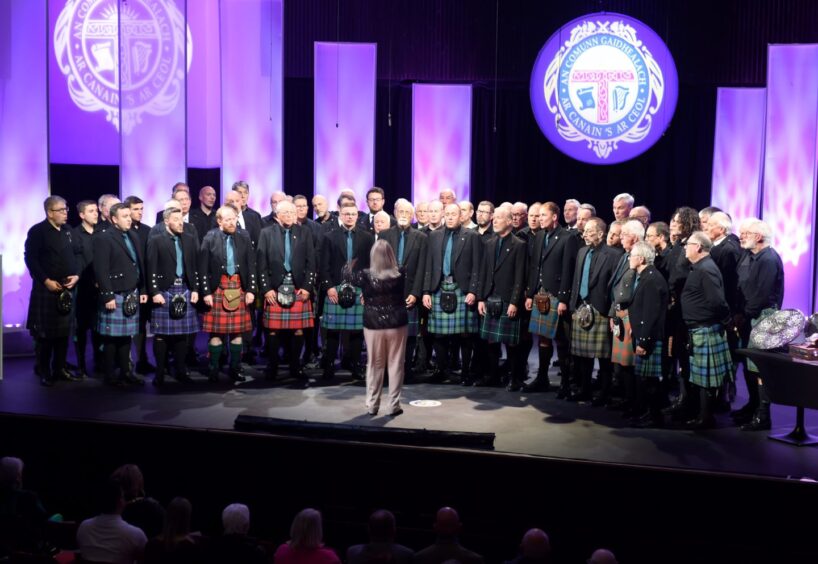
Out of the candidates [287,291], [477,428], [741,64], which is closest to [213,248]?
[287,291]

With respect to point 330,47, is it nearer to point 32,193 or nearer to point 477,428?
point 32,193

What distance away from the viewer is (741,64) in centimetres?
1027

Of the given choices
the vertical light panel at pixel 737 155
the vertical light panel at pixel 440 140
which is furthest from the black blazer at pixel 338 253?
the vertical light panel at pixel 737 155

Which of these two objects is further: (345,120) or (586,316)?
(345,120)

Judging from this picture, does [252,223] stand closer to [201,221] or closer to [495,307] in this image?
[201,221]

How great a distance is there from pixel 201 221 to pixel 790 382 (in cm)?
552

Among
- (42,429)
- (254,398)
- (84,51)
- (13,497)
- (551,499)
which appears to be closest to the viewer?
(13,497)

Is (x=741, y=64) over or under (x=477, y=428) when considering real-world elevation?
over

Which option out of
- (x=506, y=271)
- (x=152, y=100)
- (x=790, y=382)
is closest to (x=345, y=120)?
(x=152, y=100)

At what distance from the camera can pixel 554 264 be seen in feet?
23.4

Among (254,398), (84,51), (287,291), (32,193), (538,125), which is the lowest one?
(254,398)

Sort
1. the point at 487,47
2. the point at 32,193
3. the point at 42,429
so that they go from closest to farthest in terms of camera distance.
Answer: the point at 42,429, the point at 32,193, the point at 487,47

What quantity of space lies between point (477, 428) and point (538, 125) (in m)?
5.42

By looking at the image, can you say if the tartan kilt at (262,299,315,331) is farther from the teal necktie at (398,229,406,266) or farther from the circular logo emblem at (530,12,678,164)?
the circular logo emblem at (530,12,678,164)
